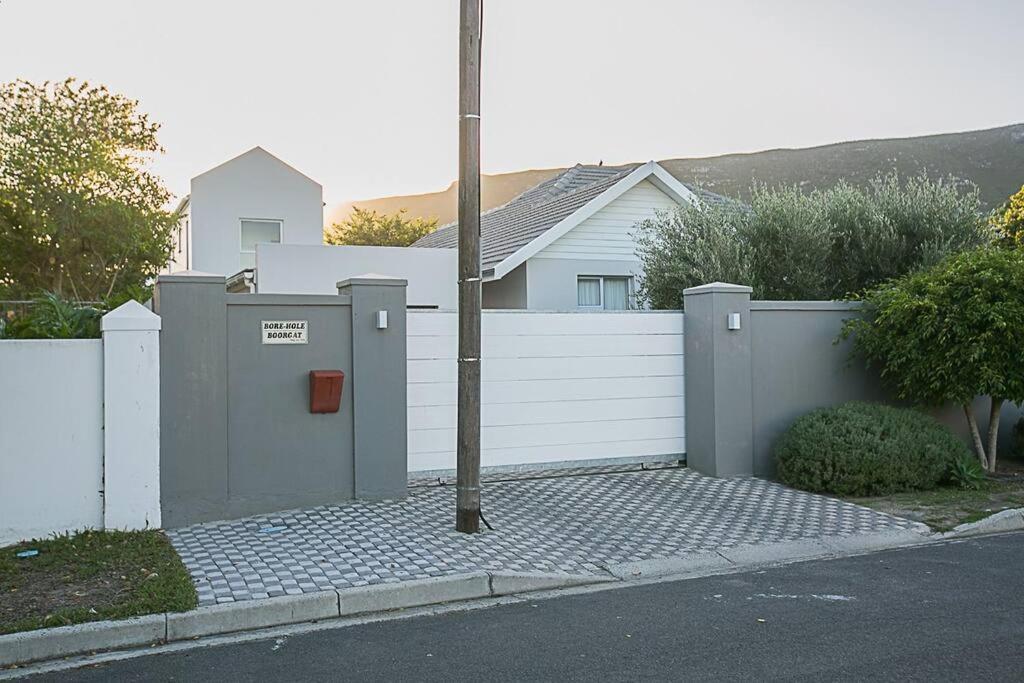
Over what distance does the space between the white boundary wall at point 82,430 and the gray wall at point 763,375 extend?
624 centimetres

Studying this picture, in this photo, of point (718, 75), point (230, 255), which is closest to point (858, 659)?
point (718, 75)

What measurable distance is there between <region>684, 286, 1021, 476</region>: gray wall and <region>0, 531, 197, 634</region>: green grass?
20.8ft

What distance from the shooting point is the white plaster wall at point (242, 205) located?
91.9ft

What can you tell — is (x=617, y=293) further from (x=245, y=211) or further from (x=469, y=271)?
(x=245, y=211)

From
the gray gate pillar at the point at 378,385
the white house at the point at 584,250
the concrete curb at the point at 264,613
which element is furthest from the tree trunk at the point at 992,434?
the white house at the point at 584,250

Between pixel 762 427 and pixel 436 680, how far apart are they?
728 centimetres

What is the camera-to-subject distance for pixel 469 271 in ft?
27.4

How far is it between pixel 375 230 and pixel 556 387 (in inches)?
1889

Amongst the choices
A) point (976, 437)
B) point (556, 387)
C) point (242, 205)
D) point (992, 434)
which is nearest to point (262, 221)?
point (242, 205)

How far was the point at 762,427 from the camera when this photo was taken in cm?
1143

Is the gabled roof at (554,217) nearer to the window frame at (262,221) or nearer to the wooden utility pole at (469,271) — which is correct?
the wooden utility pole at (469,271)

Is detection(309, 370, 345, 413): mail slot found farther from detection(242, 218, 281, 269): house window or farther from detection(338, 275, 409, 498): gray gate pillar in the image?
detection(242, 218, 281, 269): house window

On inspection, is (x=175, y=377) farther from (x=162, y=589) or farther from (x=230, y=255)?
(x=230, y=255)

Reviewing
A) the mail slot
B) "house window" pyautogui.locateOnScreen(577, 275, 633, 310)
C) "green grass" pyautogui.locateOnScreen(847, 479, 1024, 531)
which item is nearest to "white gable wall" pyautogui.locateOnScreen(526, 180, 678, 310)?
"house window" pyautogui.locateOnScreen(577, 275, 633, 310)
